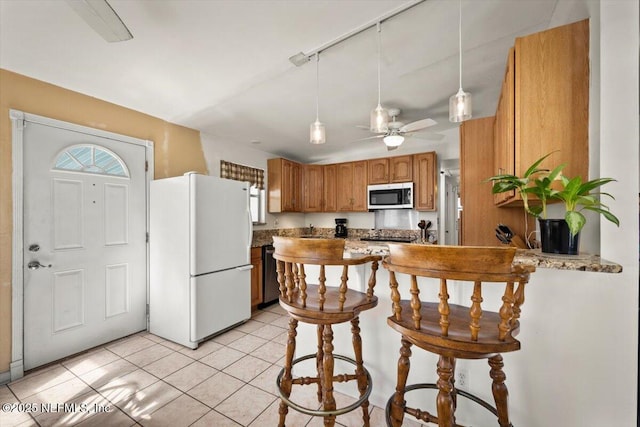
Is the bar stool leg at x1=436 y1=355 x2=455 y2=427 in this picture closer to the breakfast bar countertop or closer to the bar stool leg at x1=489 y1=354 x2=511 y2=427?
the bar stool leg at x1=489 y1=354 x2=511 y2=427

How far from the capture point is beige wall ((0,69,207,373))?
2061mm

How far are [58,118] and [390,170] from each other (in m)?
4.04

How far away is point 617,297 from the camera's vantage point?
107 cm

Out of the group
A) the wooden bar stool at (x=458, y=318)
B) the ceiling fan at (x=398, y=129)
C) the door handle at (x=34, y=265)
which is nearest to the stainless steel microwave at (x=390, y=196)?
the ceiling fan at (x=398, y=129)

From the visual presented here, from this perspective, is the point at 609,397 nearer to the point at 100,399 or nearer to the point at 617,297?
the point at 617,297

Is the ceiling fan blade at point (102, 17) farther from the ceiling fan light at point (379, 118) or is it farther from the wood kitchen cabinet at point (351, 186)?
the wood kitchen cabinet at point (351, 186)

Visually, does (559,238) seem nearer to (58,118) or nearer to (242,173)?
(58,118)

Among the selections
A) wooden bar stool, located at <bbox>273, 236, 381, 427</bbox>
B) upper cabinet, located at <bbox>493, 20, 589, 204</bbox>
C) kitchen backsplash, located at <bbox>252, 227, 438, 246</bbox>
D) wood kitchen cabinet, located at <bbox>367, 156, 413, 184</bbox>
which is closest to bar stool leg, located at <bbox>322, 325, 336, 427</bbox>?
wooden bar stool, located at <bbox>273, 236, 381, 427</bbox>

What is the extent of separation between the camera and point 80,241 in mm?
2461

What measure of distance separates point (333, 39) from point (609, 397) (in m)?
2.40

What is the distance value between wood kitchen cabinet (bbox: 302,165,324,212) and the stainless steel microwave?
98 cm

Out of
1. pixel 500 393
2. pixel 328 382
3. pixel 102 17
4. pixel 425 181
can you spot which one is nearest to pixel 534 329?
pixel 500 393

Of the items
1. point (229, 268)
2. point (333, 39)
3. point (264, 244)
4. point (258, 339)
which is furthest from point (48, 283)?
point (333, 39)

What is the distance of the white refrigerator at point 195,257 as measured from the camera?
8.55ft
